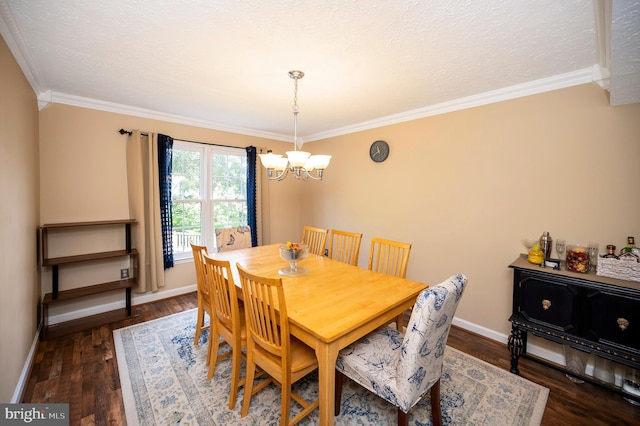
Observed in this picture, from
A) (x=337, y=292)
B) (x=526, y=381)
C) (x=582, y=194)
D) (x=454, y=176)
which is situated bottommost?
(x=526, y=381)

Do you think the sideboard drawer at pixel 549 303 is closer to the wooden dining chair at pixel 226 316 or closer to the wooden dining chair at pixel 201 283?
the wooden dining chair at pixel 226 316

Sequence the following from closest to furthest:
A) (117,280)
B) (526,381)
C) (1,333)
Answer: (1,333) < (526,381) < (117,280)

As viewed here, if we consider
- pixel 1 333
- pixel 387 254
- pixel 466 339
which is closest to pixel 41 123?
pixel 1 333

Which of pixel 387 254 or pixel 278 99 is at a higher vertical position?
pixel 278 99

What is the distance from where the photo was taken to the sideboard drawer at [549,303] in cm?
189

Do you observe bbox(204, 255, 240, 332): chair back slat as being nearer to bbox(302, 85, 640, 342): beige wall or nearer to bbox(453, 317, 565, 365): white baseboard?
bbox(302, 85, 640, 342): beige wall

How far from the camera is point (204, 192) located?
388 cm

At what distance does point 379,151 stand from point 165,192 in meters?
2.92

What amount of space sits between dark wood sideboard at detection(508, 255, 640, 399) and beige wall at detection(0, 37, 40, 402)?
3594mm

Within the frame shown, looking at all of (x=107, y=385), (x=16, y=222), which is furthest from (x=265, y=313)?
(x=16, y=222)

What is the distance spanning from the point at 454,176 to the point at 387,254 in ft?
3.94

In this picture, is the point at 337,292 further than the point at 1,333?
Yes

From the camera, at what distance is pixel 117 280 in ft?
10.5

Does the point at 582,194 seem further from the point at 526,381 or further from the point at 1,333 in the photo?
the point at 1,333
